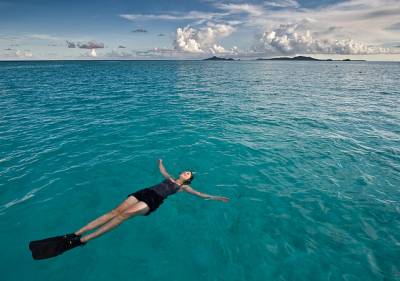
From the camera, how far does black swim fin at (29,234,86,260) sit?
6895 millimetres

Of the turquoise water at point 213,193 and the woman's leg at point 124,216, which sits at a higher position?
the woman's leg at point 124,216

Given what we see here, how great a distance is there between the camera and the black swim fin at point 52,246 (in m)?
6.90

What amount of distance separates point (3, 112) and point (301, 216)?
29.4 metres

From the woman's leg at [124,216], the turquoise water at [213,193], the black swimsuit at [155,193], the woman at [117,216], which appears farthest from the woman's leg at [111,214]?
the turquoise water at [213,193]

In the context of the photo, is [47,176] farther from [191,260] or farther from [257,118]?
[257,118]

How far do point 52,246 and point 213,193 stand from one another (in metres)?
6.69

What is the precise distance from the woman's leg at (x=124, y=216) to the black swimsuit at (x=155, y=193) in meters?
0.21

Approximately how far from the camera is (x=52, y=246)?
7047 millimetres

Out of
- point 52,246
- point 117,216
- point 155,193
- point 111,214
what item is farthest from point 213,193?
point 52,246

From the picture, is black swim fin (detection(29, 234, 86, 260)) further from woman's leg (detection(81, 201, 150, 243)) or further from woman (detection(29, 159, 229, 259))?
woman's leg (detection(81, 201, 150, 243))

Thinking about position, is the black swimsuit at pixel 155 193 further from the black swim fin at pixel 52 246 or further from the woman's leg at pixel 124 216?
the black swim fin at pixel 52 246

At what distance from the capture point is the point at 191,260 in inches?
304

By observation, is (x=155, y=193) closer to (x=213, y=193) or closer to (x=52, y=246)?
(x=213, y=193)

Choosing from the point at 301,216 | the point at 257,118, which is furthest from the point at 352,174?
the point at 257,118
